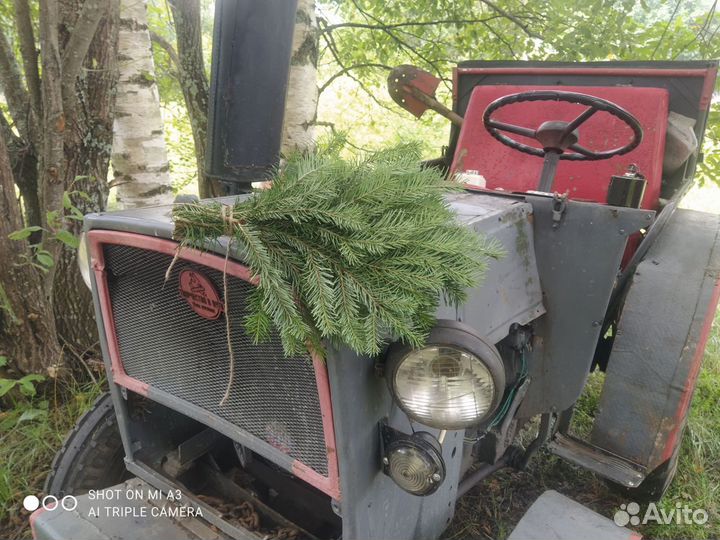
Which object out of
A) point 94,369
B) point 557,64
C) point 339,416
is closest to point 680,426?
point 339,416

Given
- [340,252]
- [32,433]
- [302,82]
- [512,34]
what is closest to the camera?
[340,252]

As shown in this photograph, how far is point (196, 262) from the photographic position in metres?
1.26

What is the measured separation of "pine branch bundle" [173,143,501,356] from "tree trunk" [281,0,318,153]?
8.61ft

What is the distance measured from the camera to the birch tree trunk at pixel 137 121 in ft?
11.0

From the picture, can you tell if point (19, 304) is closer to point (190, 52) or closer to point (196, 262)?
point (196, 262)

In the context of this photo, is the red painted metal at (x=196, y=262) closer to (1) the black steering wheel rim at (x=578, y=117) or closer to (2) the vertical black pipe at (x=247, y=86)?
(2) the vertical black pipe at (x=247, y=86)

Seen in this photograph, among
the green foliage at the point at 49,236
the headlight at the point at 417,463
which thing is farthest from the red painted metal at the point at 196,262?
the green foliage at the point at 49,236

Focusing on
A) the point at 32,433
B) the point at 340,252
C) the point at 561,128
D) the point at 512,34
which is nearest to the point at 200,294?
the point at 340,252

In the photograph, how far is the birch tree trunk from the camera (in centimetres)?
335

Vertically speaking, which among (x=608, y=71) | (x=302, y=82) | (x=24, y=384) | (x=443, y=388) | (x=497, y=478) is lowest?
(x=497, y=478)

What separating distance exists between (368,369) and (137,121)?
291 centimetres

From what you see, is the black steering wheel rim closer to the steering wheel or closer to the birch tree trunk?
the steering wheel

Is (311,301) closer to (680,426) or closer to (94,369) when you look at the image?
(680,426)

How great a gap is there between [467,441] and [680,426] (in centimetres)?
74
